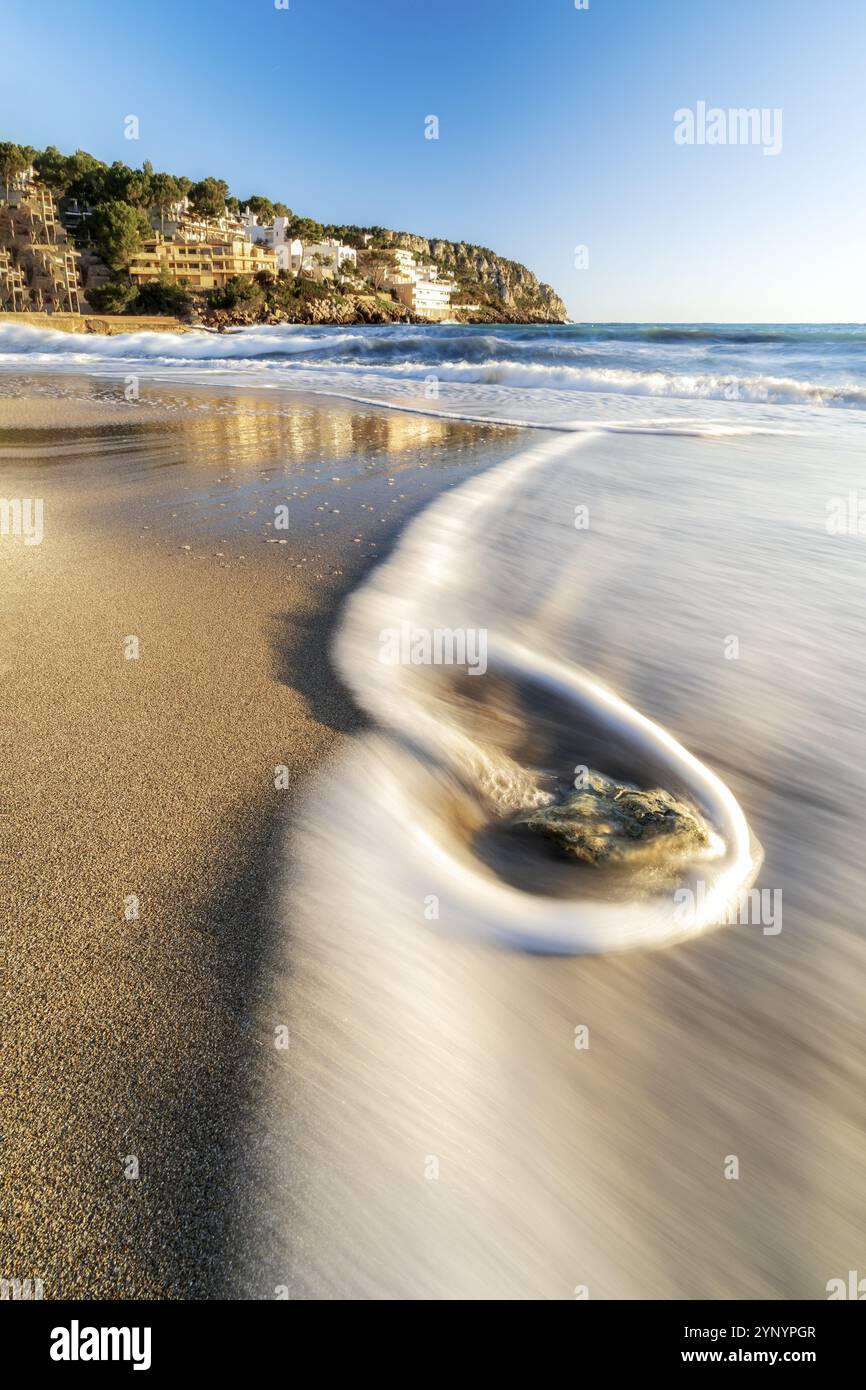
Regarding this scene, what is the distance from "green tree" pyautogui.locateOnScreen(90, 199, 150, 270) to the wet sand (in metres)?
90.8

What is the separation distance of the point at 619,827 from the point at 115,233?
314 feet

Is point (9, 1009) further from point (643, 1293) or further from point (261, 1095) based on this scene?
point (643, 1293)

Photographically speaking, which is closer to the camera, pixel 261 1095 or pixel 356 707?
pixel 261 1095

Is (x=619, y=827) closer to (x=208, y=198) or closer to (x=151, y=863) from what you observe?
(x=151, y=863)

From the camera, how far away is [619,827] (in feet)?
7.43

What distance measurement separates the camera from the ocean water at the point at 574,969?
1323 mm

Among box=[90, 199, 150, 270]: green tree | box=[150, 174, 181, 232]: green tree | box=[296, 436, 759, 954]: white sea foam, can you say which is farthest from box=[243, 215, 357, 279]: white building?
box=[296, 436, 759, 954]: white sea foam

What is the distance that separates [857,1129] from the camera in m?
1.60

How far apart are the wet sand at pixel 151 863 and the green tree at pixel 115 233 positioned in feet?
298

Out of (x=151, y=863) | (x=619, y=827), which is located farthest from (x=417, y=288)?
(x=151, y=863)

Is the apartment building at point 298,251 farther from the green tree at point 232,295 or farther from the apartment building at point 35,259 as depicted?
the apartment building at point 35,259

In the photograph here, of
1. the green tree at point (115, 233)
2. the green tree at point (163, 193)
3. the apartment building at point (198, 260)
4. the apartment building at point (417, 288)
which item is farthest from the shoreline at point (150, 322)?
the green tree at point (163, 193)
